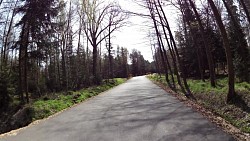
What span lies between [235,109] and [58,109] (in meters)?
8.74

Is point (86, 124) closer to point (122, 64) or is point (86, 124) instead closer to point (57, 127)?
point (57, 127)

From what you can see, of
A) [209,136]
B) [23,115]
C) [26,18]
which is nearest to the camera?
[209,136]

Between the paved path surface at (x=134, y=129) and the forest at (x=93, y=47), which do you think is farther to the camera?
the forest at (x=93, y=47)

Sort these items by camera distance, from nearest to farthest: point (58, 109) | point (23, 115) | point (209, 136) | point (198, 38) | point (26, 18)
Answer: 1. point (209, 136)
2. point (23, 115)
3. point (58, 109)
4. point (26, 18)
5. point (198, 38)

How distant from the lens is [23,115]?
13125mm

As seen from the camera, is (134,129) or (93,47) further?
(93,47)

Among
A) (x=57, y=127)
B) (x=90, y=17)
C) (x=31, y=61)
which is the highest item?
(x=90, y=17)

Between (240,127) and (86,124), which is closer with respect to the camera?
(240,127)

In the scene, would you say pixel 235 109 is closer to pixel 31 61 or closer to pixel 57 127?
pixel 57 127

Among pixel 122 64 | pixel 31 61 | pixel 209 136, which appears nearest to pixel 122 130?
pixel 209 136

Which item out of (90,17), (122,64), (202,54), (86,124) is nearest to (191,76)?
(202,54)

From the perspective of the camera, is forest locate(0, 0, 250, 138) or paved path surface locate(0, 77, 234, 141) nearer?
paved path surface locate(0, 77, 234, 141)

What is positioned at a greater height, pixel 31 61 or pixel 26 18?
pixel 26 18

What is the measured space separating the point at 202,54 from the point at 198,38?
2249mm
